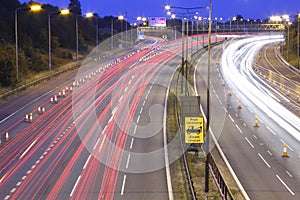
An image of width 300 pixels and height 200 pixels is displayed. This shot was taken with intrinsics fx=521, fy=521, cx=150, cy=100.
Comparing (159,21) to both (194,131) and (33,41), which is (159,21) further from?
(194,131)

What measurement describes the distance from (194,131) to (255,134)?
581 inches

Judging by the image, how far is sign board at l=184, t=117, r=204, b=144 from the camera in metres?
29.0

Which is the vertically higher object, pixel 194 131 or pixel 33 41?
pixel 33 41

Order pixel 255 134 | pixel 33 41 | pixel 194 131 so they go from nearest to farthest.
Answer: pixel 194 131
pixel 255 134
pixel 33 41

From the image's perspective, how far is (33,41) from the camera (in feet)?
329

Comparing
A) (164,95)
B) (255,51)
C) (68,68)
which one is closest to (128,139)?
(164,95)

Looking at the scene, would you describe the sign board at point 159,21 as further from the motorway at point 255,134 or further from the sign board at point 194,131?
the sign board at point 194,131

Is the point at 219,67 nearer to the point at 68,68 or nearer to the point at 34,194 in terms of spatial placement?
the point at 68,68

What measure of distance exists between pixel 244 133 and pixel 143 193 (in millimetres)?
18967

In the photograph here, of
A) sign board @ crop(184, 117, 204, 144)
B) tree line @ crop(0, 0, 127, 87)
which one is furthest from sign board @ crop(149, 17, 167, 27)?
sign board @ crop(184, 117, 204, 144)

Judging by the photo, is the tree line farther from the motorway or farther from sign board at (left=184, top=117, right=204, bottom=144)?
sign board at (left=184, top=117, right=204, bottom=144)

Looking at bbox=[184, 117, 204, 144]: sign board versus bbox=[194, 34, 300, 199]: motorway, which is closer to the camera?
bbox=[194, 34, 300, 199]: motorway

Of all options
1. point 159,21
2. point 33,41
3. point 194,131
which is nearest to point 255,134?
point 194,131

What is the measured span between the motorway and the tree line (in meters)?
24.0
